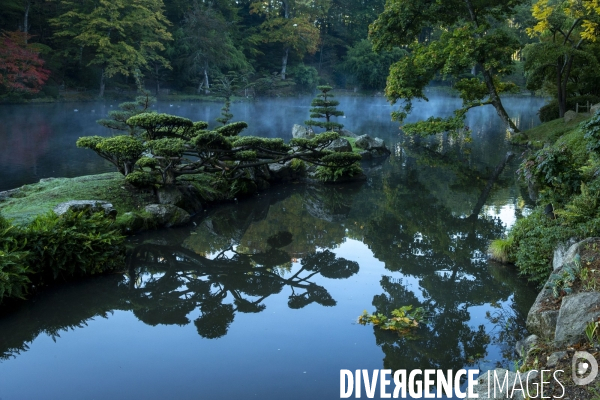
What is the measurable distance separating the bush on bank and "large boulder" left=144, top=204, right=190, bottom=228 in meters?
2.04

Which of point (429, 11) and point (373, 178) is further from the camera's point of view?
point (429, 11)

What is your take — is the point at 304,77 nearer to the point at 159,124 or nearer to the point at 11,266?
the point at 159,124

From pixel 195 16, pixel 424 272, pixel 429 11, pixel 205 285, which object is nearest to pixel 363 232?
pixel 424 272

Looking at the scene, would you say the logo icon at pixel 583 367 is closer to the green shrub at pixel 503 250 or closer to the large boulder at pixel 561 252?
the large boulder at pixel 561 252

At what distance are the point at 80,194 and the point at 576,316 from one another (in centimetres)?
861

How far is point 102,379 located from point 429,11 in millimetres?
16150

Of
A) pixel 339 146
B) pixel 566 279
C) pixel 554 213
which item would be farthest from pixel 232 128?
pixel 566 279

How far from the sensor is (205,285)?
741 cm

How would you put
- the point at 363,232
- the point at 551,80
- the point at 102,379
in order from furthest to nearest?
the point at 551,80
the point at 363,232
the point at 102,379

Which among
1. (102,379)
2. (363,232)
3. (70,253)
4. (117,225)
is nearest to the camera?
(102,379)

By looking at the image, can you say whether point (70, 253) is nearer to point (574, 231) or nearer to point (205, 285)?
point (205, 285)

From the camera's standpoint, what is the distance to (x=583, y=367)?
374 centimetres

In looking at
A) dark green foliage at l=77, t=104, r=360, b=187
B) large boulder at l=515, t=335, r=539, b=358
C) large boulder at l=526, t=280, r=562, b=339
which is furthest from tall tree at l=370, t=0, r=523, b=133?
large boulder at l=515, t=335, r=539, b=358

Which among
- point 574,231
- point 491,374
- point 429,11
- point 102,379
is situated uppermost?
point 429,11
